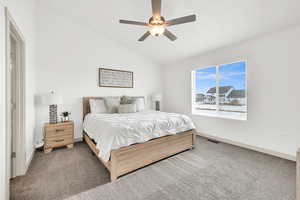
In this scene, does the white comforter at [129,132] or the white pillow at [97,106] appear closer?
the white comforter at [129,132]

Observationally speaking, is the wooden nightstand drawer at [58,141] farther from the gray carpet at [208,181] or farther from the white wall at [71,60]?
the gray carpet at [208,181]

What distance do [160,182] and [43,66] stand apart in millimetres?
3445

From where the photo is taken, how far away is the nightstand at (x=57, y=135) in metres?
2.70

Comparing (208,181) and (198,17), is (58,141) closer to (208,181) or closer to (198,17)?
(208,181)

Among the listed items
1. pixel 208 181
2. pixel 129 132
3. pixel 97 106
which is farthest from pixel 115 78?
pixel 208 181

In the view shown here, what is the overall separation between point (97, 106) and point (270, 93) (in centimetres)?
383

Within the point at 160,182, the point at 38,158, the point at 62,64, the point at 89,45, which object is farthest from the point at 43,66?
the point at 160,182

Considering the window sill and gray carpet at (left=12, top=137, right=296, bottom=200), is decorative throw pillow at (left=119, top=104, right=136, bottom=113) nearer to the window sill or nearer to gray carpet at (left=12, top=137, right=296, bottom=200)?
gray carpet at (left=12, top=137, right=296, bottom=200)

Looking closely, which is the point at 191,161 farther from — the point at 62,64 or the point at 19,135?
the point at 62,64

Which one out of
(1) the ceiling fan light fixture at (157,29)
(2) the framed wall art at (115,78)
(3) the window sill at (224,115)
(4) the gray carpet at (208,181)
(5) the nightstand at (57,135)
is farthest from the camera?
(2) the framed wall art at (115,78)

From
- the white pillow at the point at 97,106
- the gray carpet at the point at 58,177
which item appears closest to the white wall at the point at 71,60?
the white pillow at the point at 97,106

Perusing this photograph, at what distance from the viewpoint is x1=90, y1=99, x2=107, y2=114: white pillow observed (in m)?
3.35

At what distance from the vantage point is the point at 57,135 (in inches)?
111

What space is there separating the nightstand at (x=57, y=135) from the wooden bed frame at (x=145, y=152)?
1025mm
